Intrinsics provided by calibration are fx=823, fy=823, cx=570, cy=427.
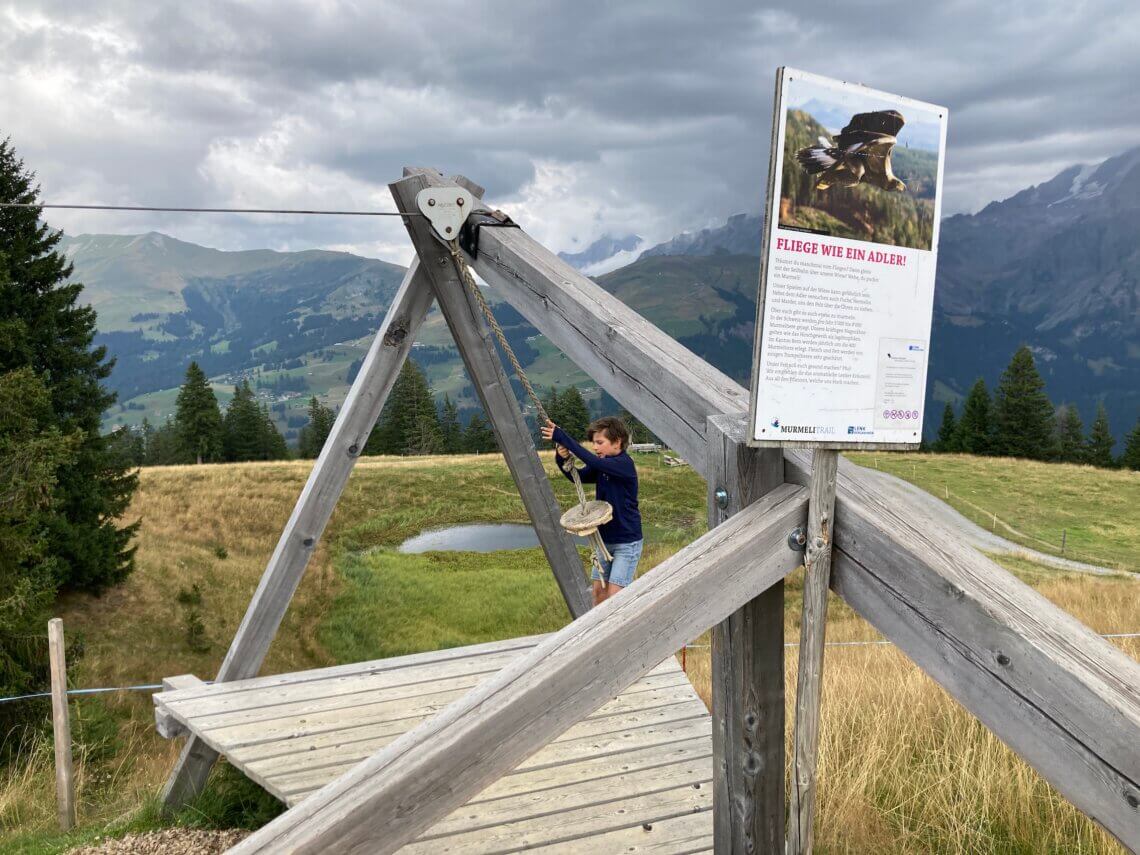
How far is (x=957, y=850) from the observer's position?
331 cm

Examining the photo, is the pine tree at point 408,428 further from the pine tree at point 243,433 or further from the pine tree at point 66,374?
the pine tree at point 66,374

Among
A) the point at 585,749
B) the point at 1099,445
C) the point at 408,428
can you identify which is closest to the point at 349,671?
the point at 585,749

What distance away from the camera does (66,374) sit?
751 inches

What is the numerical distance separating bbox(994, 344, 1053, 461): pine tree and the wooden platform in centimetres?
5705

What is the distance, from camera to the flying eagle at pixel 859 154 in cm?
183

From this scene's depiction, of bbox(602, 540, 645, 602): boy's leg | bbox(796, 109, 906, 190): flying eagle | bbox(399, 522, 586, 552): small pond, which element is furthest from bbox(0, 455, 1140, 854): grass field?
bbox(796, 109, 906, 190): flying eagle

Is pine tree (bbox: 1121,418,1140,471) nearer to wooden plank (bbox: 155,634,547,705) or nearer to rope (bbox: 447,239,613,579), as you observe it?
wooden plank (bbox: 155,634,547,705)

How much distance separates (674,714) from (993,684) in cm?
310

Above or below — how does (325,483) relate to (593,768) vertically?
above

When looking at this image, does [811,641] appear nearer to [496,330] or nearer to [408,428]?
[496,330]

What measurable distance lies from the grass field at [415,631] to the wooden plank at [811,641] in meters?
1.58

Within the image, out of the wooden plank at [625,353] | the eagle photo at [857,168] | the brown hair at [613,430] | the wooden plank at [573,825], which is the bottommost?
the wooden plank at [573,825]

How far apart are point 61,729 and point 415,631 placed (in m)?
12.1

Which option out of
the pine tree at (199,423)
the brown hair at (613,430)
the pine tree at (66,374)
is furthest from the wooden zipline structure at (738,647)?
the pine tree at (199,423)
